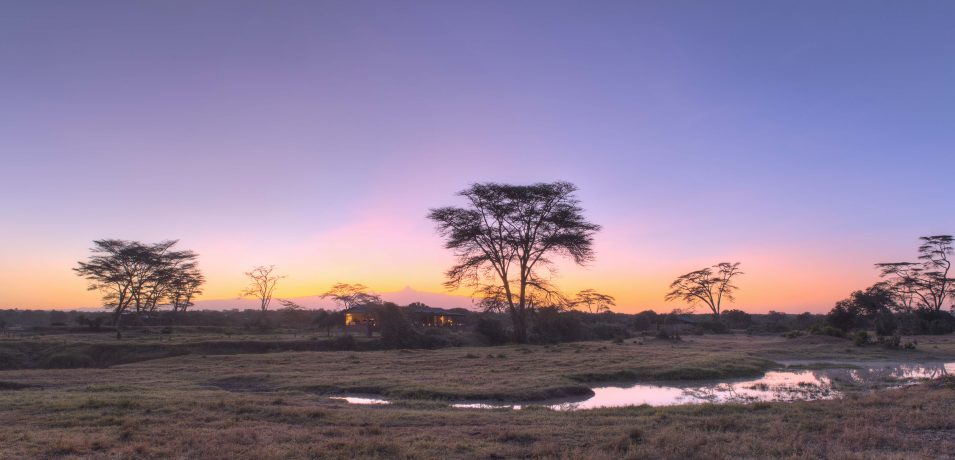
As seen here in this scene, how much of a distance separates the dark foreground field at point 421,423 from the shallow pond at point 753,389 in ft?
3.57

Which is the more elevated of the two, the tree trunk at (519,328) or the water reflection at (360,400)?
the tree trunk at (519,328)

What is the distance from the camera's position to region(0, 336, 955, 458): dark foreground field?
8195 millimetres

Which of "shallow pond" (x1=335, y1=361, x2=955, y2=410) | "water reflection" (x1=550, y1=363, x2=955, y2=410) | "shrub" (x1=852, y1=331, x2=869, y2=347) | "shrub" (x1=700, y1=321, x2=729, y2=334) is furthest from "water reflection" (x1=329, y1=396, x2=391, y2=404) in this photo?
"shrub" (x1=700, y1=321, x2=729, y2=334)

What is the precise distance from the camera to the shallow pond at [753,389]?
1502 cm

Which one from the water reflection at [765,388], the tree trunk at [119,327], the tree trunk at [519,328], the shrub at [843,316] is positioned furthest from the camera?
the shrub at [843,316]

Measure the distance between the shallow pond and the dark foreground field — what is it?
1088mm

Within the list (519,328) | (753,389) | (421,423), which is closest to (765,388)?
(753,389)

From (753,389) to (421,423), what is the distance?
11.9 m

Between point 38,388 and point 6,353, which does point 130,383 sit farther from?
point 6,353

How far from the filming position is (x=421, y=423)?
10.7 metres

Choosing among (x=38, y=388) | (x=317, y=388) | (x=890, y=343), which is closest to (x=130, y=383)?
(x=38, y=388)

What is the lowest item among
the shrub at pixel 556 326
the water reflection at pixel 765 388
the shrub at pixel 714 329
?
the water reflection at pixel 765 388

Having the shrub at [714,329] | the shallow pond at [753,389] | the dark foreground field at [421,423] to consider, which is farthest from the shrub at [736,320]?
the dark foreground field at [421,423]

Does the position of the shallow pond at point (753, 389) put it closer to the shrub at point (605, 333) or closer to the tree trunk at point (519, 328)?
the tree trunk at point (519, 328)
